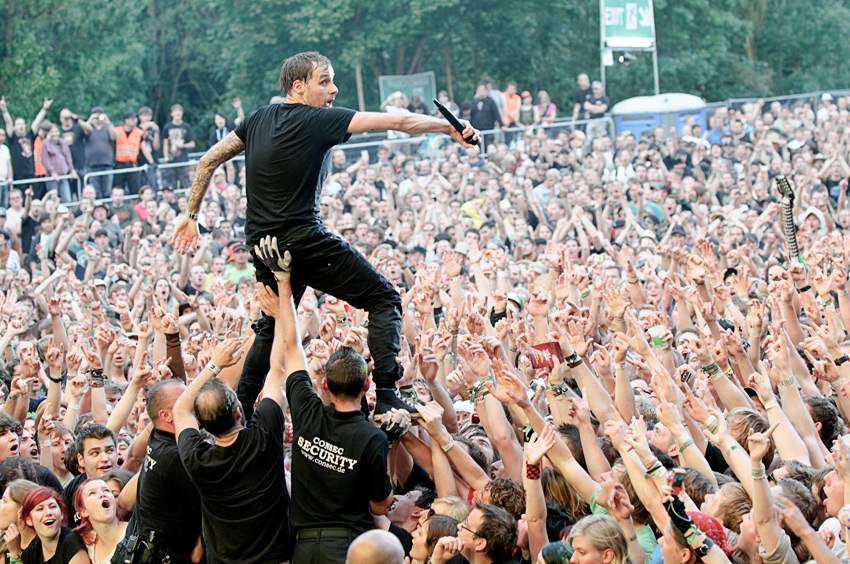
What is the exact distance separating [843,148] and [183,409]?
611 inches

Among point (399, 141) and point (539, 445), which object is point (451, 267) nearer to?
point (539, 445)

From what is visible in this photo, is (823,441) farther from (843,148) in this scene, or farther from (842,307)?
(843,148)

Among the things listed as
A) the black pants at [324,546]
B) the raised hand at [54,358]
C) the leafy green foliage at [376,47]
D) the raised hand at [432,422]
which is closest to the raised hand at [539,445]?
the raised hand at [432,422]

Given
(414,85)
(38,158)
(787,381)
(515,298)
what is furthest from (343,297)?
(414,85)

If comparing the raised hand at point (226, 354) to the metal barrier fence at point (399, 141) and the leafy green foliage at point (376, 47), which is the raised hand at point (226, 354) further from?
the leafy green foliage at point (376, 47)

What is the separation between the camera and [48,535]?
19.4 feet

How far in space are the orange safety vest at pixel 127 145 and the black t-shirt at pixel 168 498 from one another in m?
13.0

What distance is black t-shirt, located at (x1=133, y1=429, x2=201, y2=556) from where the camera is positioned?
218 inches

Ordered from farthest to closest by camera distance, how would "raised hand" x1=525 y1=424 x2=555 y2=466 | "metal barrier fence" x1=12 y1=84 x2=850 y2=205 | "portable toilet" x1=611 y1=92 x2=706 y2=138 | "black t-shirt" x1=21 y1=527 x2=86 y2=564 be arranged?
"portable toilet" x1=611 y1=92 x2=706 y2=138 < "metal barrier fence" x1=12 y1=84 x2=850 y2=205 < "black t-shirt" x1=21 y1=527 x2=86 y2=564 < "raised hand" x1=525 y1=424 x2=555 y2=466

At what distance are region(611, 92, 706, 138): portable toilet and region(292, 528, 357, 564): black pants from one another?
60.7 ft

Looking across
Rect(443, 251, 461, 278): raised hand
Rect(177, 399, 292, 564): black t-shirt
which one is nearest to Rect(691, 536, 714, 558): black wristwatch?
Rect(177, 399, 292, 564): black t-shirt

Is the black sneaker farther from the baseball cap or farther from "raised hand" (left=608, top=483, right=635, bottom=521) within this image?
the baseball cap

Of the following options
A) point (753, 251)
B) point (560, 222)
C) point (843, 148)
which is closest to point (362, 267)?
point (753, 251)

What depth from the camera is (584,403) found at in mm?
6074
